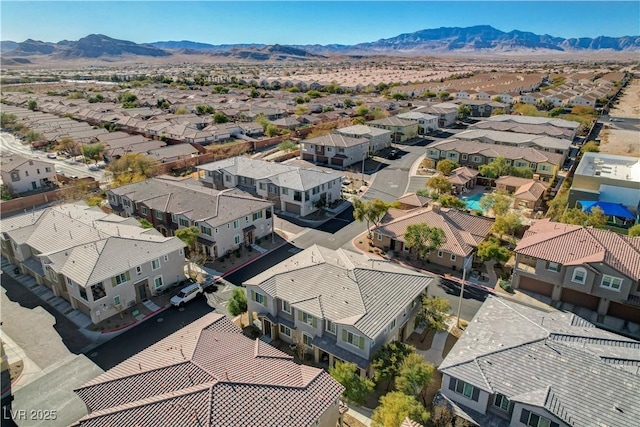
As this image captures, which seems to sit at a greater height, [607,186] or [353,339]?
[607,186]

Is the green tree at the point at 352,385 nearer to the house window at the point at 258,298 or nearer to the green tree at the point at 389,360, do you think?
the green tree at the point at 389,360

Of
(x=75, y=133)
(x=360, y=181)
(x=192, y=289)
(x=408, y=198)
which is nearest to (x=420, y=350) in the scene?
(x=192, y=289)

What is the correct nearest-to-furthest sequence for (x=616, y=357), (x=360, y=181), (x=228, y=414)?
1. (x=228, y=414)
2. (x=616, y=357)
3. (x=360, y=181)

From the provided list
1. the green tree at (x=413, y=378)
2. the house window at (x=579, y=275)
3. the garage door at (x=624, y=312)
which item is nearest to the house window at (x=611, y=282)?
the house window at (x=579, y=275)

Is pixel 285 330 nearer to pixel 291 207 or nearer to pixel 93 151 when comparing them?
pixel 291 207

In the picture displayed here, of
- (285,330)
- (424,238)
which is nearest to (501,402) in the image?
(285,330)

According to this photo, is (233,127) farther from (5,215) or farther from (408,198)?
(408,198)

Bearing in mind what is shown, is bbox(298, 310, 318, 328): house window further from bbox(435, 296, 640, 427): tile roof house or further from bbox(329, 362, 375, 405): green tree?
bbox(435, 296, 640, 427): tile roof house
